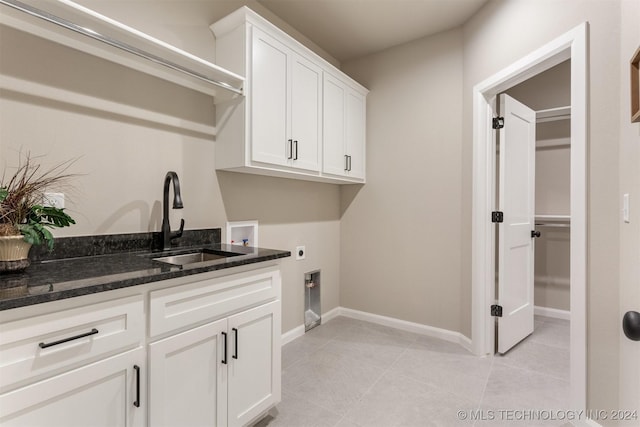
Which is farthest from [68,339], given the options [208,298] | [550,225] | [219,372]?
[550,225]

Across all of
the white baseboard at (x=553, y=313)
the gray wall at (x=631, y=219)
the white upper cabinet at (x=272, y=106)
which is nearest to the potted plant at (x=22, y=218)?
the white upper cabinet at (x=272, y=106)

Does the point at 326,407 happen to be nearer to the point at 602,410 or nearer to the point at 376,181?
the point at 602,410

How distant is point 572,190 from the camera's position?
5.43ft

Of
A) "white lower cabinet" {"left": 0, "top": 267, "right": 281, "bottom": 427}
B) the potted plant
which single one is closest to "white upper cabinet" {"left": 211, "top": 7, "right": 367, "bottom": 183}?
"white lower cabinet" {"left": 0, "top": 267, "right": 281, "bottom": 427}

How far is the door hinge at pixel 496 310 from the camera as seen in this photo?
2.53 metres

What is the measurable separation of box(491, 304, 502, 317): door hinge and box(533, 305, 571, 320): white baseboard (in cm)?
136

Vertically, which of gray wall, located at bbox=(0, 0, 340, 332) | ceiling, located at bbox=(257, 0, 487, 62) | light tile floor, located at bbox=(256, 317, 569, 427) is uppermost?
ceiling, located at bbox=(257, 0, 487, 62)

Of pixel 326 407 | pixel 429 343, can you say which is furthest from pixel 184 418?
pixel 429 343

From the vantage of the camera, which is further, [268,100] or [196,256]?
[268,100]

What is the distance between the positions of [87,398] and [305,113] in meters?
2.04

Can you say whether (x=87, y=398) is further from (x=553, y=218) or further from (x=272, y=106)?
(x=553, y=218)

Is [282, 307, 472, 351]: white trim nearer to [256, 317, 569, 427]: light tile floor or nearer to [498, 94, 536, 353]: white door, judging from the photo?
[256, 317, 569, 427]: light tile floor

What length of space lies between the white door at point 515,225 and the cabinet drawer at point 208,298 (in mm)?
1914

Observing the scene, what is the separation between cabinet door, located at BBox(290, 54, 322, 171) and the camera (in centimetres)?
229
